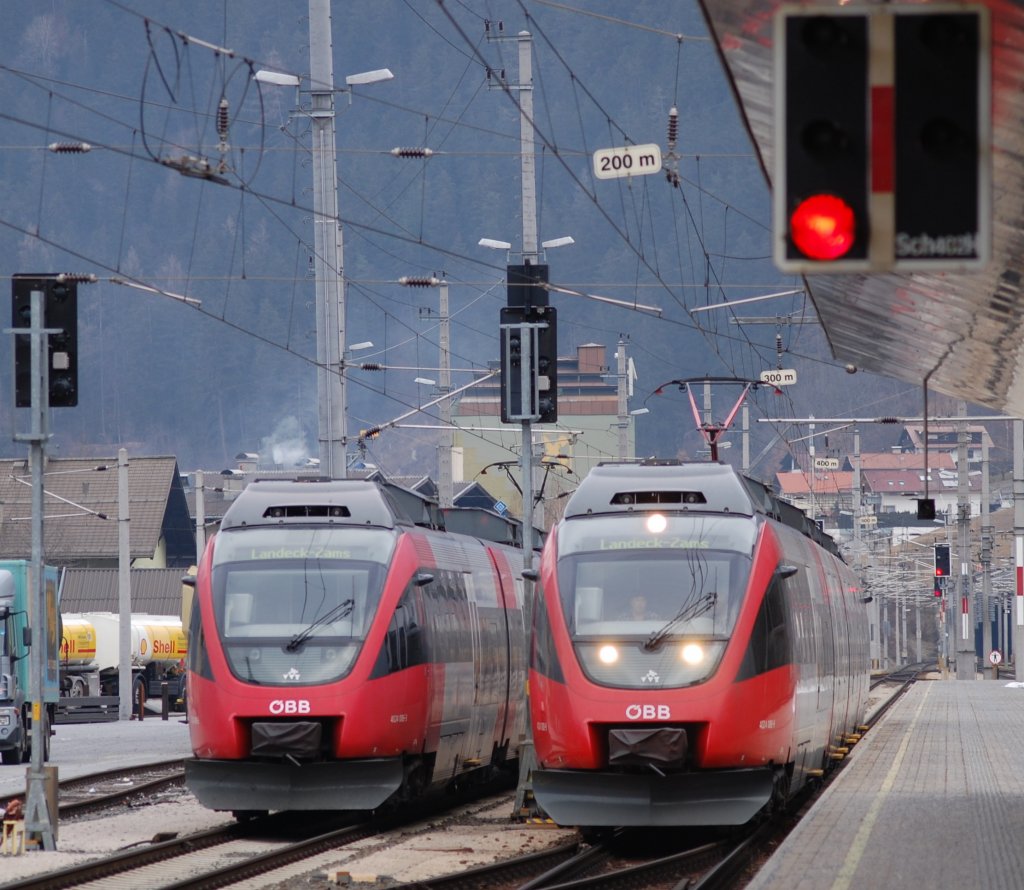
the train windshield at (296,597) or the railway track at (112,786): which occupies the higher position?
the train windshield at (296,597)

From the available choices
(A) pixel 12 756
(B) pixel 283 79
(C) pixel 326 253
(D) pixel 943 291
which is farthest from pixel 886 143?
(A) pixel 12 756

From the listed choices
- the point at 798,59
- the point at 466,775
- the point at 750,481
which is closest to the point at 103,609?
the point at 466,775

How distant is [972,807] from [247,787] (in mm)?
6644

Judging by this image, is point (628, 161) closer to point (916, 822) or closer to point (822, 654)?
point (822, 654)

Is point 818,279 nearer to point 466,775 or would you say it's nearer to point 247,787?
point 247,787

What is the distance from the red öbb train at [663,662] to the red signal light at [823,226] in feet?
32.3

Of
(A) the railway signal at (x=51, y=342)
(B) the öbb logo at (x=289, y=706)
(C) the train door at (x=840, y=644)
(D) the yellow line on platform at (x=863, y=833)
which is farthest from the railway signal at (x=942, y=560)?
(A) the railway signal at (x=51, y=342)

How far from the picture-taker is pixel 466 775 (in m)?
23.4

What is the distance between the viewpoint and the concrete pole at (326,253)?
90.9 ft

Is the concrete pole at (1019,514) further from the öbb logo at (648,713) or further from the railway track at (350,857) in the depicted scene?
the öbb logo at (648,713)

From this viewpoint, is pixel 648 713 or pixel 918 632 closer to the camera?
pixel 648 713

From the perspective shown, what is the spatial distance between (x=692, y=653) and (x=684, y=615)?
0.34m

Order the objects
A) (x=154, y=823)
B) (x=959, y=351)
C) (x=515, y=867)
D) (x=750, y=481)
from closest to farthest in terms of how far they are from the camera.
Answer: (x=515, y=867), (x=959, y=351), (x=750, y=481), (x=154, y=823)

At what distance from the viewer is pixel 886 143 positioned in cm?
684
